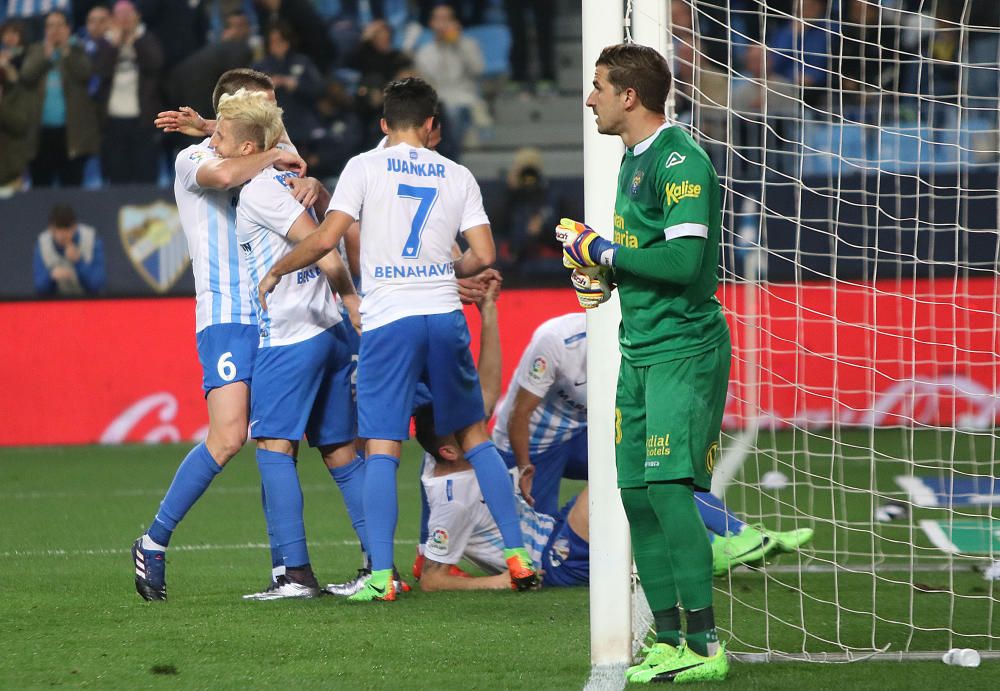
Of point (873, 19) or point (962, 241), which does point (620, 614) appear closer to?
point (962, 241)

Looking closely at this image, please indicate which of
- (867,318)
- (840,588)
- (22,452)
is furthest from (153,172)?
(840,588)

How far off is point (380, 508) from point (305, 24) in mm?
10117

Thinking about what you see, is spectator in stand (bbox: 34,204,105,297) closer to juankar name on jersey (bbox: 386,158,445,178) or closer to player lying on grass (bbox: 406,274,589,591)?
player lying on grass (bbox: 406,274,589,591)

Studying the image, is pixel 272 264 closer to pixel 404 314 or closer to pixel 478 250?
pixel 404 314

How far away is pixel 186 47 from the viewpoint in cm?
1389

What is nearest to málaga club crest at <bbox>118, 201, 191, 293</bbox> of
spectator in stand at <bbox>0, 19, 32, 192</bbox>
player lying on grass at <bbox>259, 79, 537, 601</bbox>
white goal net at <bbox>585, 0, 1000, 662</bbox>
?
spectator in stand at <bbox>0, 19, 32, 192</bbox>

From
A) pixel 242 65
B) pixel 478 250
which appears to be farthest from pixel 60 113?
pixel 478 250

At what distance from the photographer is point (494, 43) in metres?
15.0

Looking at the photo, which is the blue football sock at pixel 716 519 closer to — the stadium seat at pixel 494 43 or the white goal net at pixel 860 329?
the white goal net at pixel 860 329

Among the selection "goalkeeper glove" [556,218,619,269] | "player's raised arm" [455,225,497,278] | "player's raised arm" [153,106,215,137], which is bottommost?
"player's raised arm" [455,225,497,278]

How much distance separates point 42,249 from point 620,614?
30.1 ft

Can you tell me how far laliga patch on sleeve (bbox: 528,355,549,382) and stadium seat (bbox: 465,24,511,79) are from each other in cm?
938

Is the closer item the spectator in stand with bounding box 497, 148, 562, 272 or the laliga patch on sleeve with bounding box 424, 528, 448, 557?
the laliga patch on sleeve with bounding box 424, 528, 448, 557

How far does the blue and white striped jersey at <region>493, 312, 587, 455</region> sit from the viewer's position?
19.4 feet
